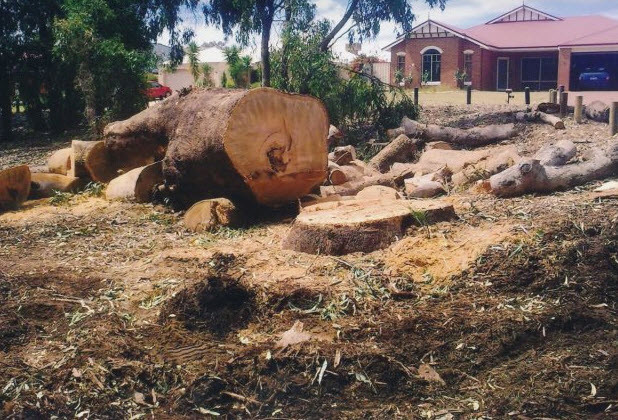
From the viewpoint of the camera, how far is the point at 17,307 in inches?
161

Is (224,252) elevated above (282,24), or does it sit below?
below

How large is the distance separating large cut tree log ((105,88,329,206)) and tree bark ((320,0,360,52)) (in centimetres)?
838

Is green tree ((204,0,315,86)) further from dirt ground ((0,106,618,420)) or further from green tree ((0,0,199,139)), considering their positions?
dirt ground ((0,106,618,420))

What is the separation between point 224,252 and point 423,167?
397 centimetres

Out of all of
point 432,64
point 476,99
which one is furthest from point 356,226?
Answer: point 432,64

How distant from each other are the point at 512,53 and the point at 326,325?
3202 centimetres

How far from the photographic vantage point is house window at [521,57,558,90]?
107ft

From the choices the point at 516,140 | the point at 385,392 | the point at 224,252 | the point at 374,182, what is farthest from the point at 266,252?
the point at 516,140

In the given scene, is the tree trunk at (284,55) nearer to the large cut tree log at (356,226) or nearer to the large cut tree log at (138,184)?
the large cut tree log at (138,184)

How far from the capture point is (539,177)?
6465 mm

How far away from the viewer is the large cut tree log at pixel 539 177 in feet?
21.1

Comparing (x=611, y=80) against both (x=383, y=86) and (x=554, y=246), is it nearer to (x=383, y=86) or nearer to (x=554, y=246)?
(x=383, y=86)

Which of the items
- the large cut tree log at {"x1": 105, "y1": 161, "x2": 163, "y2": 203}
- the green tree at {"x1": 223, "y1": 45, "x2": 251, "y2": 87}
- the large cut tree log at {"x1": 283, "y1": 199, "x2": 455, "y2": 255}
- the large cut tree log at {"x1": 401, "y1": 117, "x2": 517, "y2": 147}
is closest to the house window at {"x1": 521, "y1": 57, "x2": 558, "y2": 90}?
the green tree at {"x1": 223, "y1": 45, "x2": 251, "y2": 87}

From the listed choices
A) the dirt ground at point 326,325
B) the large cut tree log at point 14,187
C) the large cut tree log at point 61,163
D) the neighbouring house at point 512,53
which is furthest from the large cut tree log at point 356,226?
the neighbouring house at point 512,53
